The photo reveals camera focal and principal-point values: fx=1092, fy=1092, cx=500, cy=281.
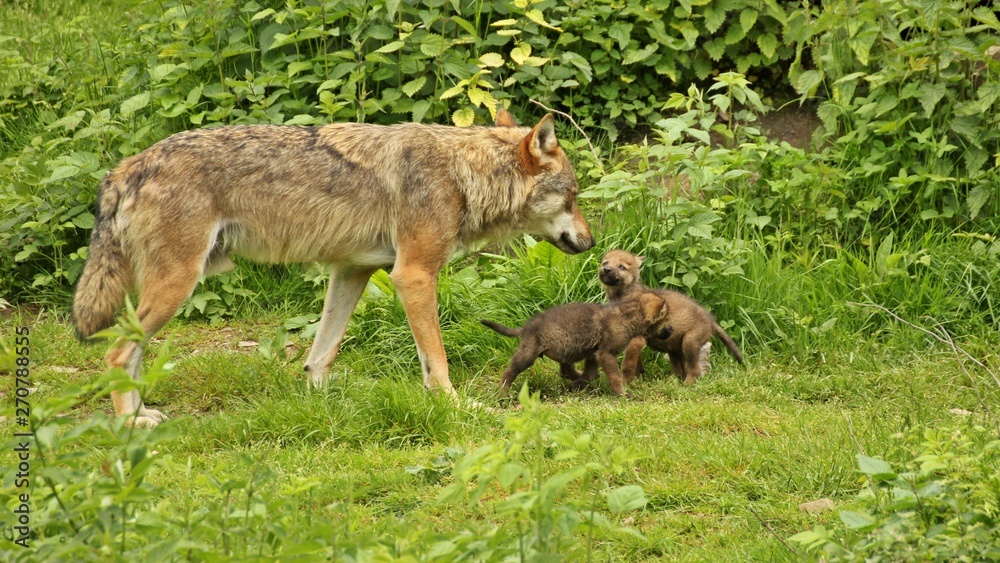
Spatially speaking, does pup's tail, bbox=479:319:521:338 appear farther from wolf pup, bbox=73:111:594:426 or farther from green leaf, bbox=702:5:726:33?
green leaf, bbox=702:5:726:33

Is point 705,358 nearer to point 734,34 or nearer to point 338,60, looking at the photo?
point 734,34

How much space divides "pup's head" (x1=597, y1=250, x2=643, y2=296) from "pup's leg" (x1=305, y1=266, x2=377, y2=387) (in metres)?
1.51

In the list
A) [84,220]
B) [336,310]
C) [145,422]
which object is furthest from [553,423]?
[84,220]

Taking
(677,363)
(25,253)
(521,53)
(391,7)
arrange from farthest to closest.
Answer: (521,53), (25,253), (391,7), (677,363)

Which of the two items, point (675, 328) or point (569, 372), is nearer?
point (675, 328)

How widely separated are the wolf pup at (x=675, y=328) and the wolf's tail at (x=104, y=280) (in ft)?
9.71

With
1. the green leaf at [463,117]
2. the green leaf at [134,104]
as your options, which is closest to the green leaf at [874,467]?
the green leaf at [463,117]

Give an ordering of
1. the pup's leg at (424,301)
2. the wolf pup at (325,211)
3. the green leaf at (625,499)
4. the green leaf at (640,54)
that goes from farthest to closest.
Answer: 1. the green leaf at (640,54)
2. the pup's leg at (424,301)
3. the wolf pup at (325,211)
4. the green leaf at (625,499)

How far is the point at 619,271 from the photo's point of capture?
7.08m

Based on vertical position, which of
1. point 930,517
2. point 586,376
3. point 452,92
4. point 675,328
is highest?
point 452,92

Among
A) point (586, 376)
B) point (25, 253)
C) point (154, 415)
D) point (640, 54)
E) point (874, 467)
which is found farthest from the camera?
point (640, 54)

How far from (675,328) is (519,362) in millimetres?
1004

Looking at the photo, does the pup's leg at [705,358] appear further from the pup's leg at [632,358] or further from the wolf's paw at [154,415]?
the wolf's paw at [154,415]

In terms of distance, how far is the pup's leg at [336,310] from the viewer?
23.1 ft
